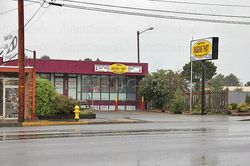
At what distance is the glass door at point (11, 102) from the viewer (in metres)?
27.7

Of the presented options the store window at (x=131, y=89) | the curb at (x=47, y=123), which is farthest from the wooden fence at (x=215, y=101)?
the curb at (x=47, y=123)

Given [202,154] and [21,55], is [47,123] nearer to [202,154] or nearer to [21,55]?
[21,55]

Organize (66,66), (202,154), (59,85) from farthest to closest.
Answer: (59,85), (66,66), (202,154)

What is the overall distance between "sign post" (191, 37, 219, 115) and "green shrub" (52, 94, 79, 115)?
1087 centimetres

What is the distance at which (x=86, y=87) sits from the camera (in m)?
43.5

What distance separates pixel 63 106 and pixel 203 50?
12.9 m

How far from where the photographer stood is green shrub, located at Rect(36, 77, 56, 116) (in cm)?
2778

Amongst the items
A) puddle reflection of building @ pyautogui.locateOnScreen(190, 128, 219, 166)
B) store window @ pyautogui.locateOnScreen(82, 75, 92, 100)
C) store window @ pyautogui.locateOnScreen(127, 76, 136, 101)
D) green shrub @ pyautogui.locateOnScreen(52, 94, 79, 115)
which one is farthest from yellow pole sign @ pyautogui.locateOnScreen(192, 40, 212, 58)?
puddle reflection of building @ pyautogui.locateOnScreen(190, 128, 219, 166)

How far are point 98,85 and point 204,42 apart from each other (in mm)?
12963

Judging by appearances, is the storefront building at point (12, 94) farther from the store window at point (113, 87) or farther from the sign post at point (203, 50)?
the store window at point (113, 87)

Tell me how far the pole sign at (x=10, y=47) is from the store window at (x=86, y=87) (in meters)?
14.6

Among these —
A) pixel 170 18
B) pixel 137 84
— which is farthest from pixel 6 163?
pixel 137 84

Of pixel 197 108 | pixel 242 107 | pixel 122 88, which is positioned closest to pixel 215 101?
pixel 197 108

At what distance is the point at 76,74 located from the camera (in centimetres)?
4284
